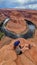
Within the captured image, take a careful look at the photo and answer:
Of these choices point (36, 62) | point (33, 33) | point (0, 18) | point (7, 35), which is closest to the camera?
point (36, 62)

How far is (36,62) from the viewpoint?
18625 mm

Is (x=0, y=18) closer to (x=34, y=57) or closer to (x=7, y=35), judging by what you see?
(x=7, y=35)

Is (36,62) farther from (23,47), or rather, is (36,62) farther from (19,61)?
(23,47)

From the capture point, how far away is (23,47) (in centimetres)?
2162

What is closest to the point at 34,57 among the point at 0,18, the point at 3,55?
the point at 3,55

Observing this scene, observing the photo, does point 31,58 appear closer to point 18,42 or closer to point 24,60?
point 24,60

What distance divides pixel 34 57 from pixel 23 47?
267 centimetres

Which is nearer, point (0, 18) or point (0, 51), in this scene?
point (0, 51)

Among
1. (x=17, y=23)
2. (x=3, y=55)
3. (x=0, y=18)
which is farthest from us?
(x=0, y=18)

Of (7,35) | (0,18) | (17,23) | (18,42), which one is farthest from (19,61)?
(0,18)

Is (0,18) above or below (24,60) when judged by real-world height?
above

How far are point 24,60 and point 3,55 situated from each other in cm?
315

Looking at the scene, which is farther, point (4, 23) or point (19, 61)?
point (4, 23)

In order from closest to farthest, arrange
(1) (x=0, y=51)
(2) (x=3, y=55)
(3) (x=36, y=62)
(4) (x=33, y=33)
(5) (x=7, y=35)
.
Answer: (3) (x=36, y=62)
(2) (x=3, y=55)
(1) (x=0, y=51)
(5) (x=7, y=35)
(4) (x=33, y=33)
